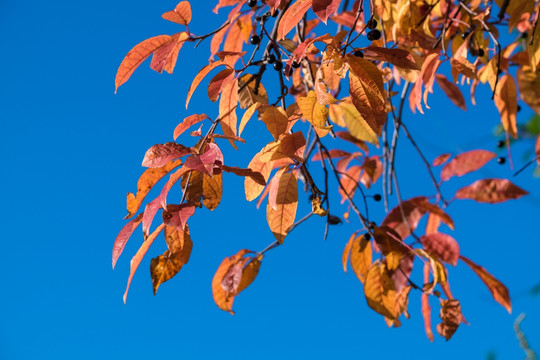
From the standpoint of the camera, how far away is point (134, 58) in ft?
3.04

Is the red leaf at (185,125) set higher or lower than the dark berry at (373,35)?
lower

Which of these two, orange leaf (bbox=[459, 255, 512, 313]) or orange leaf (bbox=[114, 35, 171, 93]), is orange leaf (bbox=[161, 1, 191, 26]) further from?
orange leaf (bbox=[459, 255, 512, 313])

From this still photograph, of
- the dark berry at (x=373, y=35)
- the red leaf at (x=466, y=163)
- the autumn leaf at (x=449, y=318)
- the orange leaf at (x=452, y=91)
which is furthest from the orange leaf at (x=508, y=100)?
the dark berry at (x=373, y=35)

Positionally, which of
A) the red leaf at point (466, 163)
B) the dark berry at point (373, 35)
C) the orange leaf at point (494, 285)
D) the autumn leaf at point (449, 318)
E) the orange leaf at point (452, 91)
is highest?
the orange leaf at point (452, 91)

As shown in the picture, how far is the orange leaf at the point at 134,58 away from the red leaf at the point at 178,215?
26 centimetres

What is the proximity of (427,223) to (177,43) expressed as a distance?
2.52ft

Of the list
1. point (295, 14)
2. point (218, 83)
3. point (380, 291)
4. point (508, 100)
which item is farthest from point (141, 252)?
point (508, 100)

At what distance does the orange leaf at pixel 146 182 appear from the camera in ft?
2.55

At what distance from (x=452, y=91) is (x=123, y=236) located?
1.06 meters

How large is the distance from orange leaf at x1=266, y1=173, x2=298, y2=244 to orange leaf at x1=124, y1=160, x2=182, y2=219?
0.57 feet

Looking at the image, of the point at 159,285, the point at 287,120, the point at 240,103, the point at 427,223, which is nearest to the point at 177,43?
the point at 240,103

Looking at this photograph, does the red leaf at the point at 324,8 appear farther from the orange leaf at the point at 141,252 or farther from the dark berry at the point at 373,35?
the orange leaf at the point at 141,252

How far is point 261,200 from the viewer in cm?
124

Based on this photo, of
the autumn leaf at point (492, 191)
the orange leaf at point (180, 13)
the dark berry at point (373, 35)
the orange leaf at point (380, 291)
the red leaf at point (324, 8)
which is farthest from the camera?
the autumn leaf at point (492, 191)
